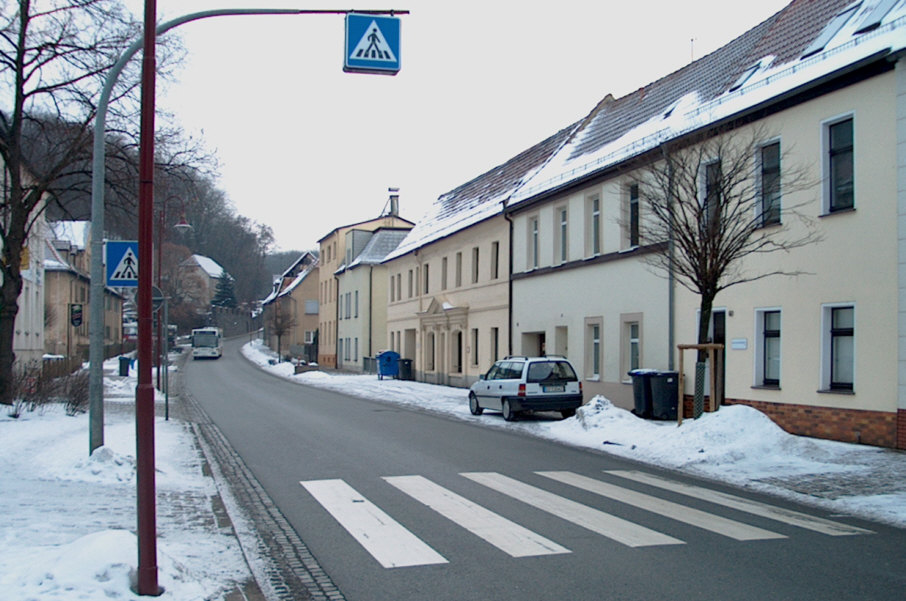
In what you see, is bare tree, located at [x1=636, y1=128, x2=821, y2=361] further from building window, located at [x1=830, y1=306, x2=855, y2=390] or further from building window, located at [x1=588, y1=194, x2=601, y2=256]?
building window, located at [x1=588, y1=194, x2=601, y2=256]

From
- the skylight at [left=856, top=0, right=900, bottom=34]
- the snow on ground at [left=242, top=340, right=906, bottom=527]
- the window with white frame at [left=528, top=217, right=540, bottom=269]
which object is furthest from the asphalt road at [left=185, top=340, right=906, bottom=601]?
the window with white frame at [left=528, top=217, right=540, bottom=269]

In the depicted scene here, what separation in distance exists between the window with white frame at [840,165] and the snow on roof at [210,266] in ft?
354

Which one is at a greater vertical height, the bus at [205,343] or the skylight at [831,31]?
the skylight at [831,31]

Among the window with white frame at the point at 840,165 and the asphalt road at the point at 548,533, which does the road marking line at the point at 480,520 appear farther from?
the window with white frame at the point at 840,165

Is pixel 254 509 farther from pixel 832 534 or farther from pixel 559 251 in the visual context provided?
pixel 559 251

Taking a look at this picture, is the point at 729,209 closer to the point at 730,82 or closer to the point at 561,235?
the point at 730,82

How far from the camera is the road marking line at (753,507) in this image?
27.5 ft

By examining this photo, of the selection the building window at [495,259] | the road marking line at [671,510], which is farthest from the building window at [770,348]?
the building window at [495,259]

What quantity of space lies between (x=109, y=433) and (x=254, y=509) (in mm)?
7600

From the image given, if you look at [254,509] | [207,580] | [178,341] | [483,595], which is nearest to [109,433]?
[254,509]

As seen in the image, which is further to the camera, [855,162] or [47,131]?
[47,131]

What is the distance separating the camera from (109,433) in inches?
620

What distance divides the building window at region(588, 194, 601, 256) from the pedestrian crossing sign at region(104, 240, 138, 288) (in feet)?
48.8

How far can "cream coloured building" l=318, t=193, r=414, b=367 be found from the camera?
6025 centimetres
